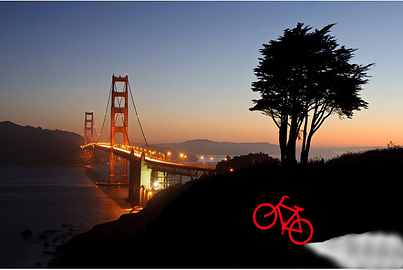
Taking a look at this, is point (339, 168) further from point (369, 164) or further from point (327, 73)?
point (327, 73)

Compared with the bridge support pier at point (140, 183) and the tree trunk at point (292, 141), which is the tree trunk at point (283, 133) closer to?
the tree trunk at point (292, 141)

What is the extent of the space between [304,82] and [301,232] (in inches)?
599

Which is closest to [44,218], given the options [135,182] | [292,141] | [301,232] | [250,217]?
[135,182]

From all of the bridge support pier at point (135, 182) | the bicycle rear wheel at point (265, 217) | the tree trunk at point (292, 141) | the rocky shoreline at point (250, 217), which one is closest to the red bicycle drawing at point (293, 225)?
the bicycle rear wheel at point (265, 217)

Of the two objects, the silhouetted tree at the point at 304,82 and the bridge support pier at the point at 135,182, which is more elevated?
the silhouetted tree at the point at 304,82

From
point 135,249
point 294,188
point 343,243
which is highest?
point 294,188

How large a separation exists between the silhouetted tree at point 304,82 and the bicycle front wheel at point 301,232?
11345 millimetres

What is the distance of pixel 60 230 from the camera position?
1607 inches

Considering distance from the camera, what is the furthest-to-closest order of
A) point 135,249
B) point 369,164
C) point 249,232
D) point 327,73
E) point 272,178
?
point 327,73 < point 135,249 < point 272,178 < point 369,164 < point 249,232

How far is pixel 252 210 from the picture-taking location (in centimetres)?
1362

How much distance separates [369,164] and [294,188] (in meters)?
3.03

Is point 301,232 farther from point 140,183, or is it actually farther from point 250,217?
point 140,183

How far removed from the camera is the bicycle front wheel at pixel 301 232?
1058cm

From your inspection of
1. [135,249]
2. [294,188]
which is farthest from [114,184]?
[294,188]
